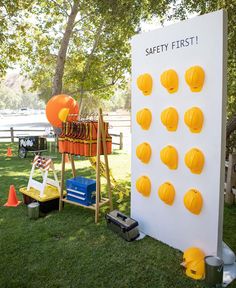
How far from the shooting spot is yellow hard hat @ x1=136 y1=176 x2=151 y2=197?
4.50m

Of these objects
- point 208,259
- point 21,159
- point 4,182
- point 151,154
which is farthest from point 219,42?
point 21,159

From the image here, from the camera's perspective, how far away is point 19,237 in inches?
181

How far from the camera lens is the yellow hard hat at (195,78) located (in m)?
3.55

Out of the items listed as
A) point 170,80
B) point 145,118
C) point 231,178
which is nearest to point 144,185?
point 145,118

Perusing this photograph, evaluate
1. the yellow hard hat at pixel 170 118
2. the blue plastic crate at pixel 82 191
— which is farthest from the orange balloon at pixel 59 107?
the yellow hard hat at pixel 170 118

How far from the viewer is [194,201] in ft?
12.3

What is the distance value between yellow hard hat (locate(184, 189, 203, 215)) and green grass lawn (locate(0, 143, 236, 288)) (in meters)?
0.75

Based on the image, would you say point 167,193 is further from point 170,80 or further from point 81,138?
point 81,138

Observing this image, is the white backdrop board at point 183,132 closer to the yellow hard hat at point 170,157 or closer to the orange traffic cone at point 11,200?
the yellow hard hat at point 170,157

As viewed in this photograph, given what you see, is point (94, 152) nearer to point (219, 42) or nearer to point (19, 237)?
point (19, 237)

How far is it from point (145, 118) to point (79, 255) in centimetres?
227

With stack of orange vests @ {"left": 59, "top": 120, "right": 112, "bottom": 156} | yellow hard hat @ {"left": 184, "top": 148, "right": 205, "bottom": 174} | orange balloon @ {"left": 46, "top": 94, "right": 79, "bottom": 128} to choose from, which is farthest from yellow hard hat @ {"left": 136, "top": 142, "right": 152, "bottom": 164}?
orange balloon @ {"left": 46, "top": 94, "right": 79, "bottom": 128}

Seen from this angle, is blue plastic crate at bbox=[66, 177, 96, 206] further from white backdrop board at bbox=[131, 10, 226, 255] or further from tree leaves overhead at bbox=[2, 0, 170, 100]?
tree leaves overhead at bbox=[2, 0, 170, 100]

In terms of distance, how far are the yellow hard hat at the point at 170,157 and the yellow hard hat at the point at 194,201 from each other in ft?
1.47
